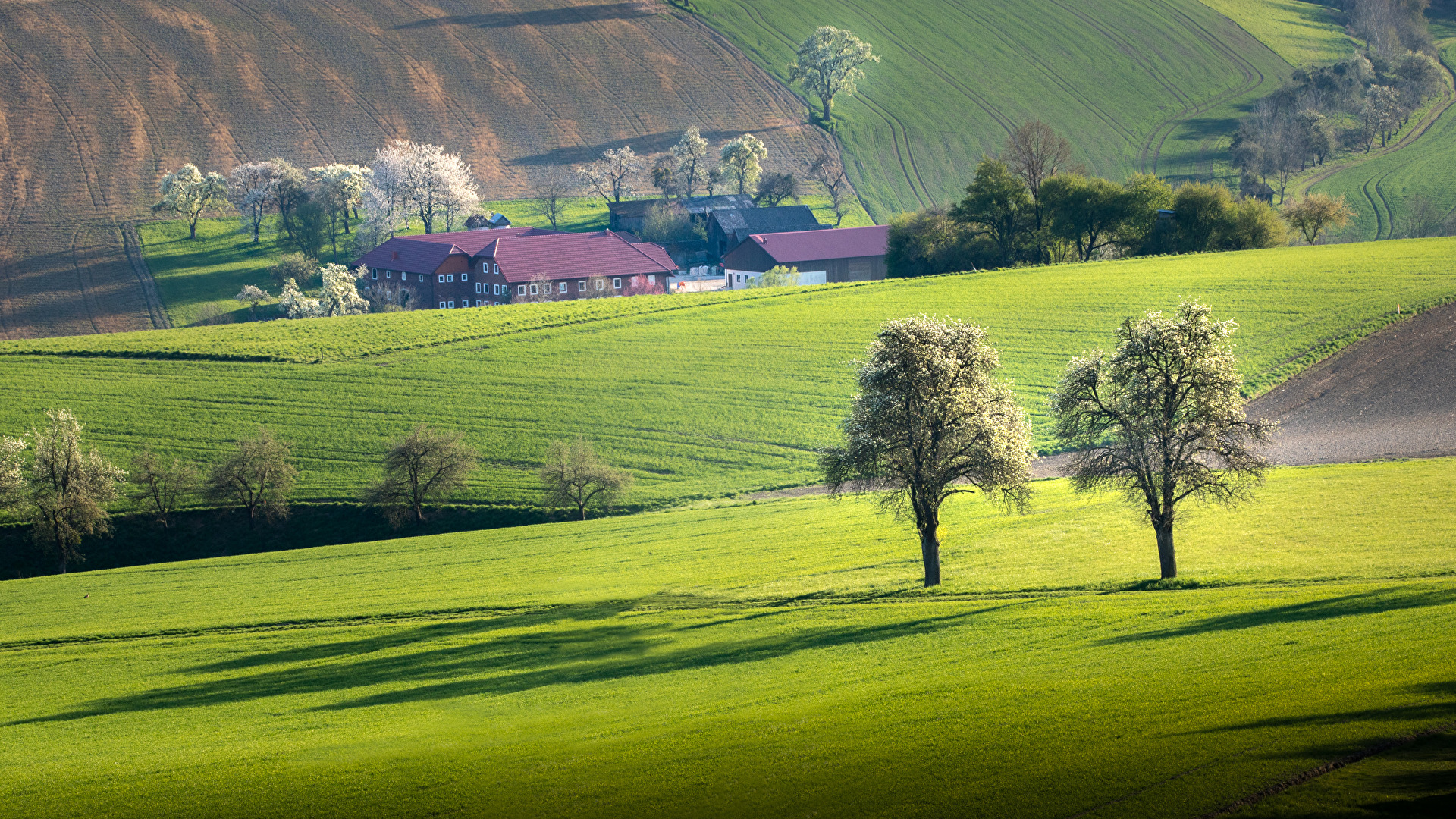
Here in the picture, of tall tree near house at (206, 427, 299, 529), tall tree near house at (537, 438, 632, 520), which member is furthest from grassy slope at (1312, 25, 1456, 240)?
tall tree near house at (206, 427, 299, 529)

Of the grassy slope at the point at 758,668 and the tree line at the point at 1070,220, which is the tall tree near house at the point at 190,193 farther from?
the grassy slope at the point at 758,668

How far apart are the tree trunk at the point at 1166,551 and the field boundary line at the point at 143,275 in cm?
10144

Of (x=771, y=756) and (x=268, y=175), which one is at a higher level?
(x=268, y=175)

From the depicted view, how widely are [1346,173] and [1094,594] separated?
14360 cm

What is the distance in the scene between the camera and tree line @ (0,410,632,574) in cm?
5606

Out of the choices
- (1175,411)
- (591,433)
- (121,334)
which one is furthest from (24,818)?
(121,334)

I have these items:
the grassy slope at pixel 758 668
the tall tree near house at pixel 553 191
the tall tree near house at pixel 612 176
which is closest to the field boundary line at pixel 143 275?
the tall tree near house at pixel 553 191

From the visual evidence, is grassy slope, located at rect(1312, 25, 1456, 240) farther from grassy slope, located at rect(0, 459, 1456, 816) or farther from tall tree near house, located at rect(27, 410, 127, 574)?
tall tree near house, located at rect(27, 410, 127, 574)

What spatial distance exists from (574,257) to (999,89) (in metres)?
91.7

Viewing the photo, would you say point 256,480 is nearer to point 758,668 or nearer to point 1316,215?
point 758,668

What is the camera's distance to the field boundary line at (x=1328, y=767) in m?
17.3

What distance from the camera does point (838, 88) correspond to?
178 m

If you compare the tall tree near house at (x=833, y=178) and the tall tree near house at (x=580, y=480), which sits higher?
the tall tree near house at (x=833, y=178)

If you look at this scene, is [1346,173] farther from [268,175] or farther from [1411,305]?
[268,175]
